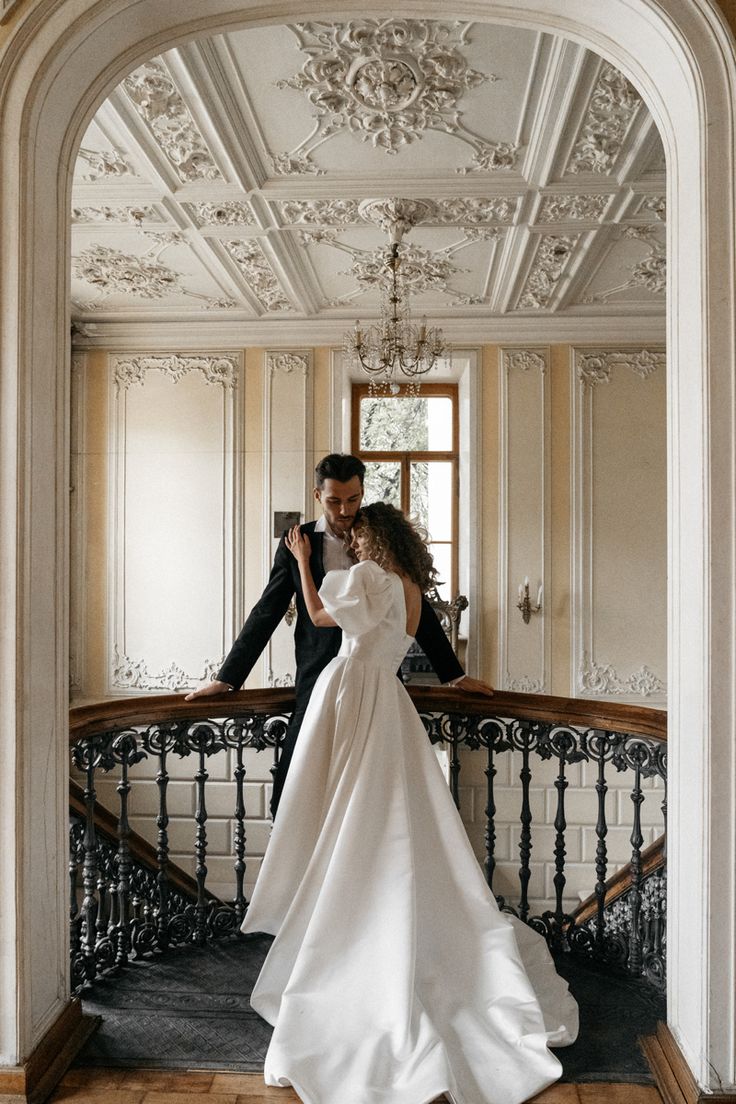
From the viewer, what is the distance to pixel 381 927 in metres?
2.24

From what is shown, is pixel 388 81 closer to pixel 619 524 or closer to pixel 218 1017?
pixel 218 1017

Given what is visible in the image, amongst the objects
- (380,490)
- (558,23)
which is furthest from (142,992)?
(380,490)

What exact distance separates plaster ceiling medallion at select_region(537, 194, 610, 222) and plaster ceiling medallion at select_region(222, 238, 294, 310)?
1.81 metres

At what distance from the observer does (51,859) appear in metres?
2.16

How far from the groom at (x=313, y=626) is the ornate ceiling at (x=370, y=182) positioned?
5.64 ft

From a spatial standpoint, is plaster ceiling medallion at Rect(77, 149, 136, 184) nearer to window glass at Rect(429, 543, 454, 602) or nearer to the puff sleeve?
the puff sleeve

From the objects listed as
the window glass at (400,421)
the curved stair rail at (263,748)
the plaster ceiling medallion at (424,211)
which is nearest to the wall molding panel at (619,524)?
the window glass at (400,421)

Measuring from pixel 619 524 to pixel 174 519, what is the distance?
12.2 ft

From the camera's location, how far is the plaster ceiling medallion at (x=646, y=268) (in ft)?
16.3

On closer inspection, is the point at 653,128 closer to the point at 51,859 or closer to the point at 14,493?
the point at 14,493

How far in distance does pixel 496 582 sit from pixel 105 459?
348cm

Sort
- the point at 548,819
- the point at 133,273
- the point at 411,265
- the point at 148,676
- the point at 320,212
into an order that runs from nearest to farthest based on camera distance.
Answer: the point at 320,212 → the point at 411,265 → the point at 133,273 → the point at 548,819 → the point at 148,676

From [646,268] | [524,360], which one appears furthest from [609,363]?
[646,268]

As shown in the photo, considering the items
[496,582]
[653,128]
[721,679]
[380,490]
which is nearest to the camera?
[721,679]
